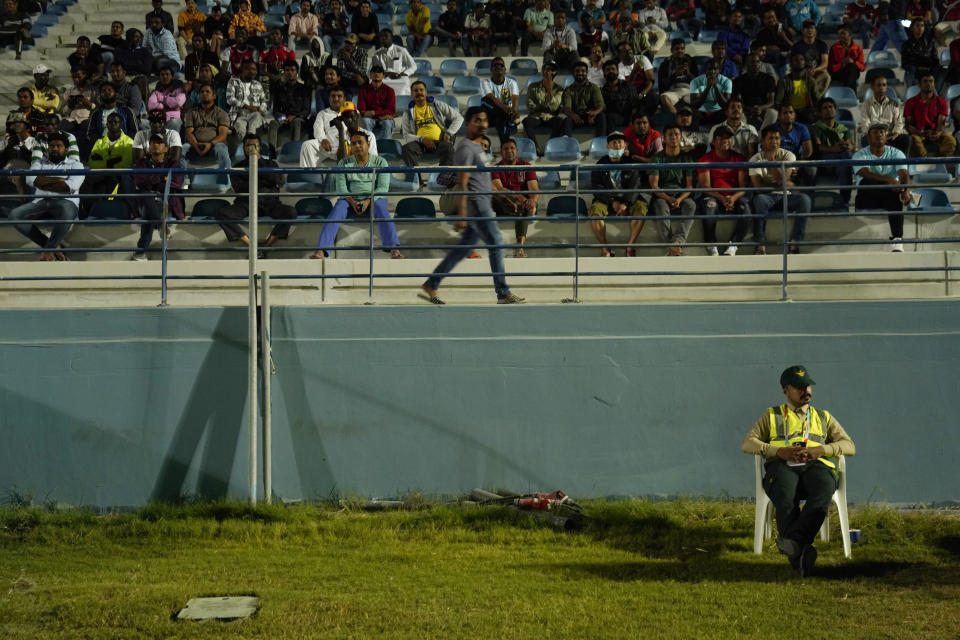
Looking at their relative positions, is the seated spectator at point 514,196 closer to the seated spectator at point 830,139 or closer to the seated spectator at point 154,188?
the seated spectator at point 154,188

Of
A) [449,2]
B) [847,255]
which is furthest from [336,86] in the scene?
[847,255]

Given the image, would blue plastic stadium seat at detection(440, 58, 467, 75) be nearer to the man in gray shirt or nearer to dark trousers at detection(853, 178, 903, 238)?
the man in gray shirt

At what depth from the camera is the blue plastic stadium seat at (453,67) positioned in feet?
57.1

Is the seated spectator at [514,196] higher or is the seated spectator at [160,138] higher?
the seated spectator at [160,138]

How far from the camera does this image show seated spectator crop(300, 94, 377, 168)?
1315 centimetres

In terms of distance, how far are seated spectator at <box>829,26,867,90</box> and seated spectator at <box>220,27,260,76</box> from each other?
791cm

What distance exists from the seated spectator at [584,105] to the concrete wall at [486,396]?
545cm

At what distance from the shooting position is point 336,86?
1491 centimetres

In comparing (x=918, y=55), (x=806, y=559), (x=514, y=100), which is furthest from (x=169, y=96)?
(x=806, y=559)

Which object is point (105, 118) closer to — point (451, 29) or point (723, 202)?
point (451, 29)

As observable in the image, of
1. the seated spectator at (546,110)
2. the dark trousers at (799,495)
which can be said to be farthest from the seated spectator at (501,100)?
the dark trousers at (799,495)

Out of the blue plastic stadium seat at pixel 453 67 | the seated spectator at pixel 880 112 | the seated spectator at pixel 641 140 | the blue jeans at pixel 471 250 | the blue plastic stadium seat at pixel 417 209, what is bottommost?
the blue jeans at pixel 471 250

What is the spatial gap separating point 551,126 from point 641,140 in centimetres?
202

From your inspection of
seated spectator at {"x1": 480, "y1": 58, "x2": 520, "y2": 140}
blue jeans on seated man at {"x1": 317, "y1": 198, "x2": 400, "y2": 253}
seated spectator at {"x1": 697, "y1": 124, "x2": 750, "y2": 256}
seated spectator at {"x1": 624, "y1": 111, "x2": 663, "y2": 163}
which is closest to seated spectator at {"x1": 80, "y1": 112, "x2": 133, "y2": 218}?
blue jeans on seated man at {"x1": 317, "y1": 198, "x2": 400, "y2": 253}
